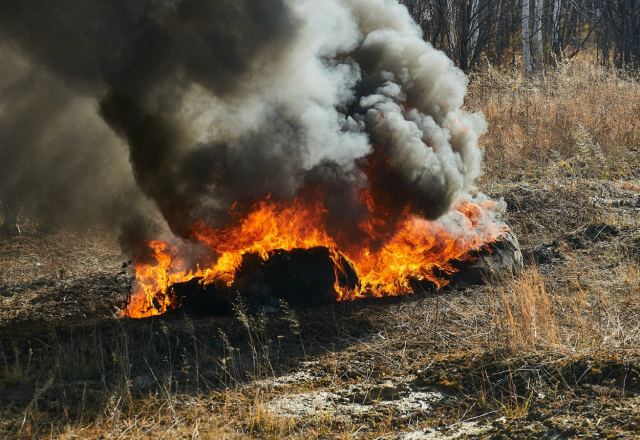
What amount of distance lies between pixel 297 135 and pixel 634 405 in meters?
3.41

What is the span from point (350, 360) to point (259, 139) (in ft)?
6.92

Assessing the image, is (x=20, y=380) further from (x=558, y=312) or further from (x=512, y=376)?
(x=558, y=312)

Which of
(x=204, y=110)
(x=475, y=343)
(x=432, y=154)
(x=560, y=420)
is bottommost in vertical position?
(x=560, y=420)

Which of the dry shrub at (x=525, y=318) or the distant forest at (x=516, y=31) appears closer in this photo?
the dry shrub at (x=525, y=318)

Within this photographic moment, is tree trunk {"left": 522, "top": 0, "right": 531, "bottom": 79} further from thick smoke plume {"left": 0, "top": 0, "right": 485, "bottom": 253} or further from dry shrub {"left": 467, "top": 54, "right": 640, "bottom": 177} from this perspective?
thick smoke plume {"left": 0, "top": 0, "right": 485, "bottom": 253}

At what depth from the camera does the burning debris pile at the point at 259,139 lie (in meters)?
6.06

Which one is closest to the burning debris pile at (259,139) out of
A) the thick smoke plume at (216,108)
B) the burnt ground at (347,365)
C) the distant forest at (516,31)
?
the thick smoke plume at (216,108)

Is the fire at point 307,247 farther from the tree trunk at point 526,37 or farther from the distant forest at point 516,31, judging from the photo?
the tree trunk at point 526,37

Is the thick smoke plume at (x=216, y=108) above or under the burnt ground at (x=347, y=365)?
above

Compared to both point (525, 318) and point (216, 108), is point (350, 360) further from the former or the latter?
point (216, 108)

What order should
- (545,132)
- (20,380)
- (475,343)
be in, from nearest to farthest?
(20,380) → (475,343) → (545,132)

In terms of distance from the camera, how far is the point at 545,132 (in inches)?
486

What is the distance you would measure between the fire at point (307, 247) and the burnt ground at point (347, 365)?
0.33 m

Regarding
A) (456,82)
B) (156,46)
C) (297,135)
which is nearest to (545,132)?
(456,82)
